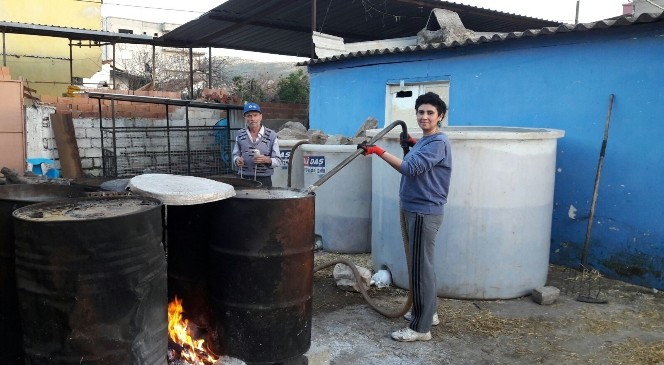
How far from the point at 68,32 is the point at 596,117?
10.7 m

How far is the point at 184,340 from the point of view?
297cm

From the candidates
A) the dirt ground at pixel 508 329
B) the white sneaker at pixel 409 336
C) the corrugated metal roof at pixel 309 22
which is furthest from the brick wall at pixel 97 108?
the white sneaker at pixel 409 336

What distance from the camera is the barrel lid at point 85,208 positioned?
7.11ft

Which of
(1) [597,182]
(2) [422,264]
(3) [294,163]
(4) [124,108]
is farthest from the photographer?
(4) [124,108]

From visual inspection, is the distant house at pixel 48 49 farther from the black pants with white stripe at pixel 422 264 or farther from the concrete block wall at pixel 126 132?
the black pants with white stripe at pixel 422 264

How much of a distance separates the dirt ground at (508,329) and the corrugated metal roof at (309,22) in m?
6.64

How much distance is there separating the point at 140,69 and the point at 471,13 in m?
21.4

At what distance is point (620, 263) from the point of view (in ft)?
17.4

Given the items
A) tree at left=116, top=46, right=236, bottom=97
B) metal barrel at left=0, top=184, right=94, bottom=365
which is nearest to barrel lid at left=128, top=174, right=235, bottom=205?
metal barrel at left=0, top=184, right=94, bottom=365

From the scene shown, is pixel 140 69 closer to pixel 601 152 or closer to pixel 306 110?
pixel 306 110

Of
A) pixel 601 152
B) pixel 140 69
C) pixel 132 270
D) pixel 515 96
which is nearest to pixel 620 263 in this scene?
pixel 601 152

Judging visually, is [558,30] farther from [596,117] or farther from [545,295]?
[545,295]

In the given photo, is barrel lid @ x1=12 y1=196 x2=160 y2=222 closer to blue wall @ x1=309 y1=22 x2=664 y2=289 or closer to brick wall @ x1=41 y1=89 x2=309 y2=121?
blue wall @ x1=309 y1=22 x2=664 y2=289

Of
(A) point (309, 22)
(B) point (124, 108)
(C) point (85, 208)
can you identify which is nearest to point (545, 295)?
(C) point (85, 208)
